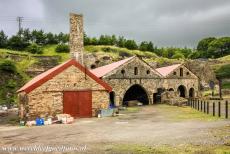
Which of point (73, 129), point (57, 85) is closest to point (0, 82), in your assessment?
point (57, 85)

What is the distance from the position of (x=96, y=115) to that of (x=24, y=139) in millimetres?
9474

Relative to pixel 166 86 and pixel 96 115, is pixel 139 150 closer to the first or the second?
pixel 96 115

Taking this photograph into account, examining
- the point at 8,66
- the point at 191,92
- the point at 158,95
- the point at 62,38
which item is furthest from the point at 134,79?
the point at 62,38

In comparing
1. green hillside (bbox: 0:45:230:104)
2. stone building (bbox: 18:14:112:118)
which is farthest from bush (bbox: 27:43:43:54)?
stone building (bbox: 18:14:112:118)

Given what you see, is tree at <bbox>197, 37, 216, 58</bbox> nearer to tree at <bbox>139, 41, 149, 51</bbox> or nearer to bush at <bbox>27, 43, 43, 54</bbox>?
tree at <bbox>139, 41, 149, 51</bbox>

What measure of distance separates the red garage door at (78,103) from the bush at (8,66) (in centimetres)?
2865

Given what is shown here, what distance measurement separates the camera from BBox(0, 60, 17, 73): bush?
48.2 m

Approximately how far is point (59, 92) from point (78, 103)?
166cm

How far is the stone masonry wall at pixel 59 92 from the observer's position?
21.0 m

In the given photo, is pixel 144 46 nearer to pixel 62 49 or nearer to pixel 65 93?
pixel 62 49

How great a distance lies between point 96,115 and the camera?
76.2 ft

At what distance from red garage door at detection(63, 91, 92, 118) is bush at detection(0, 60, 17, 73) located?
28.7m

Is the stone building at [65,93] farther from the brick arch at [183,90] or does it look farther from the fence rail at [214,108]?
the brick arch at [183,90]

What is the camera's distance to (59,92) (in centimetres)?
2197
